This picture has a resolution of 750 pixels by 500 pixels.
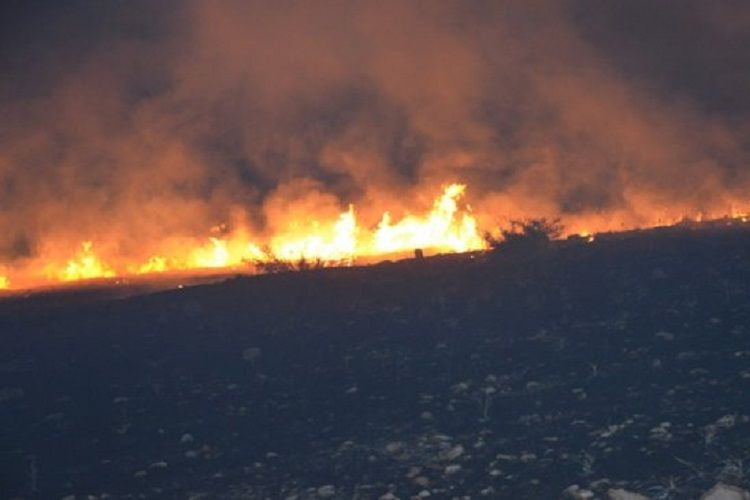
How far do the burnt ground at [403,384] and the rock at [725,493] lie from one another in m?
Answer: 0.13

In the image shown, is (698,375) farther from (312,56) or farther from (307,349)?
(312,56)

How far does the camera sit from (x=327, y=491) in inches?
193

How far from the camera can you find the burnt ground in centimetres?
500

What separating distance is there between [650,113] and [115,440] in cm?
1550

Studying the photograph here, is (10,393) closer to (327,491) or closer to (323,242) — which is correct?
(327,491)

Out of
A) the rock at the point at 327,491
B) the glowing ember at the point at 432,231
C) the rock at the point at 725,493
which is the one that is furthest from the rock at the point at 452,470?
the glowing ember at the point at 432,231

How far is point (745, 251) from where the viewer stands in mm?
9945

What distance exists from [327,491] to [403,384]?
6.51ft

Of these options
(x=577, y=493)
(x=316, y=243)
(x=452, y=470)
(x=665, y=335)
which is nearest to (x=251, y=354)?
(x=452, y=470)

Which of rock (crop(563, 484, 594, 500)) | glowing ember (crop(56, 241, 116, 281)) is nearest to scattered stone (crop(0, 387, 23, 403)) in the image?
rock (crop(563, 484, 594, 500))

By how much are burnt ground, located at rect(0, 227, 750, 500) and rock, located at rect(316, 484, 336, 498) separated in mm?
30

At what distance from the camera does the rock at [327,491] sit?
4848mm

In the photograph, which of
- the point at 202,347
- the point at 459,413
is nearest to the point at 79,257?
the point at 202,347

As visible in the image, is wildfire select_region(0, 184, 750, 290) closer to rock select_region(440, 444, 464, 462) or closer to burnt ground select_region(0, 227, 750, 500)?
burnt ground select_region(0, 227, 750, 500)
